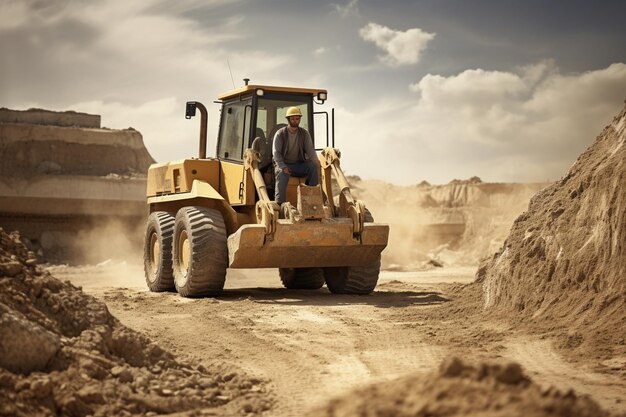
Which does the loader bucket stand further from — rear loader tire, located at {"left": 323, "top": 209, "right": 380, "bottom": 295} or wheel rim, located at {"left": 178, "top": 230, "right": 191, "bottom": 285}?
wheel rim, located at {"left": 178, "top": 230, "right": 191, "bottom": 285}

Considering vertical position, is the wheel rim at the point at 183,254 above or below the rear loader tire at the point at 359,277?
above

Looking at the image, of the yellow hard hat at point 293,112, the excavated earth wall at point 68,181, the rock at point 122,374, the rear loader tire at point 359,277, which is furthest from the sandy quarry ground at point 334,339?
the excavated earth wall at point 68,181

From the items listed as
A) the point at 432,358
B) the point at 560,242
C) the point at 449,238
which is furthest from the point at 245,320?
the point at 449,238

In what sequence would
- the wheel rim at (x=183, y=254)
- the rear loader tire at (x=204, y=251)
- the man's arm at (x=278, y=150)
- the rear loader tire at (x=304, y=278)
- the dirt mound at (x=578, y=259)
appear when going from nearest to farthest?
the dirt mound at (x=578, y=259)
the rear loader tire at (x=204, y=251)
the man's arm at (x=278, y=150)
the wheel rim at (x=183, y=254)
the rear loader tire at (x=304, y=278)

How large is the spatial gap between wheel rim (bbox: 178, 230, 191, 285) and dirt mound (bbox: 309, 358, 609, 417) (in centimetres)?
762

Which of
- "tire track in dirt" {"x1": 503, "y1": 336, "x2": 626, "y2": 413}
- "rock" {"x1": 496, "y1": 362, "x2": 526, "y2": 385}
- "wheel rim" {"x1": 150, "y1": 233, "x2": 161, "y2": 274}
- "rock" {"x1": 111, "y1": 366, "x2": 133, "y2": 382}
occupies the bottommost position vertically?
"tire track in dirt" {"x1": 503, "y1": 336, "x2": 626, "y2": 413}

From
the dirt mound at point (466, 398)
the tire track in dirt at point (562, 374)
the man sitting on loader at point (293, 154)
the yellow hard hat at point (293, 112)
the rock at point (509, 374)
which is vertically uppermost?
the yellow hard hat at point (293, 112)

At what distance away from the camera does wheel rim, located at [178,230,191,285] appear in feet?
38.3

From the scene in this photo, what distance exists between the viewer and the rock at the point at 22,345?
16.8 ft

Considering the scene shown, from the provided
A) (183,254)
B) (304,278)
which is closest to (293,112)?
(183,254)

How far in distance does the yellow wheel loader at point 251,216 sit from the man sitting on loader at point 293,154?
0.73ft

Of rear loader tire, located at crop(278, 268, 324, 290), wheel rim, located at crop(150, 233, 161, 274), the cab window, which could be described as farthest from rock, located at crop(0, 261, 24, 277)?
rear loader tire, located at crop(278, 268, 324, 290)

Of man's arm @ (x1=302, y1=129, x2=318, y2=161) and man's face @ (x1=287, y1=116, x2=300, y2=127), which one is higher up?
man's face @ (x1=287, y1=116, x2=300, y2=127)

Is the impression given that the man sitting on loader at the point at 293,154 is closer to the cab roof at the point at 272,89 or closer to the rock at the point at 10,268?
the cab roof at the point at 272,89
